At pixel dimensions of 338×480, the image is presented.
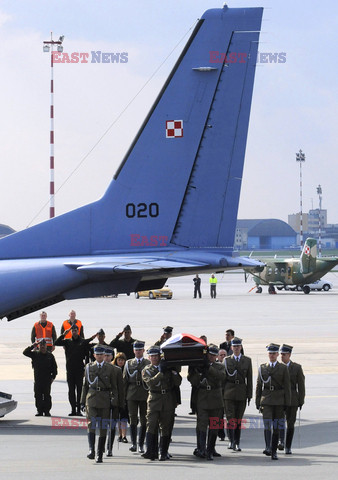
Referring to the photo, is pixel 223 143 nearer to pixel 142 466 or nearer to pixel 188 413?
pixel 188 413

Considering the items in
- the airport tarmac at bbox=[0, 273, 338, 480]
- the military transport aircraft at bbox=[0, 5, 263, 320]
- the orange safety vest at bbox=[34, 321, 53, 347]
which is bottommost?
the airport tarmac at bbox=[0, 273, 338, 480]

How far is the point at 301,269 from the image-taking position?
63.9 meters

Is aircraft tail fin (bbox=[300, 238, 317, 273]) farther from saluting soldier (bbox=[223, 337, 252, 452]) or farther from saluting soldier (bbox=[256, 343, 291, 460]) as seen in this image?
saluting soldier (bbox=[256, 343, 291, 460])

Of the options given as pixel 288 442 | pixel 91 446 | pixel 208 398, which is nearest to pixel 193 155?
pixel 208 398

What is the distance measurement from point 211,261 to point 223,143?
99.1 inches

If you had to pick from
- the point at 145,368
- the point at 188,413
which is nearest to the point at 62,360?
the point at 188,413

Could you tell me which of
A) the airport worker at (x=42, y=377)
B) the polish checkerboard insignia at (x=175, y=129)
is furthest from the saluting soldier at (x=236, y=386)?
the polish checkerboard insignia at (x=175, y=129)

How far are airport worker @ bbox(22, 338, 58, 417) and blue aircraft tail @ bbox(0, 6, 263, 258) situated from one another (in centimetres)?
211

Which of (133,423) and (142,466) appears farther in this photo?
(133,423)

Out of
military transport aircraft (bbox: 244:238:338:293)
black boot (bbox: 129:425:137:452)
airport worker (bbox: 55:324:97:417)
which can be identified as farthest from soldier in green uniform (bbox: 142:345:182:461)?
military transport aircraft (bbox: 244:238:338:293)

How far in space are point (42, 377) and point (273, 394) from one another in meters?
5.74

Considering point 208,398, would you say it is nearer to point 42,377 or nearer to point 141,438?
point 141,438

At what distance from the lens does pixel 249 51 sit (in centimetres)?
1695

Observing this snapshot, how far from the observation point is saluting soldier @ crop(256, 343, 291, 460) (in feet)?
43.9
